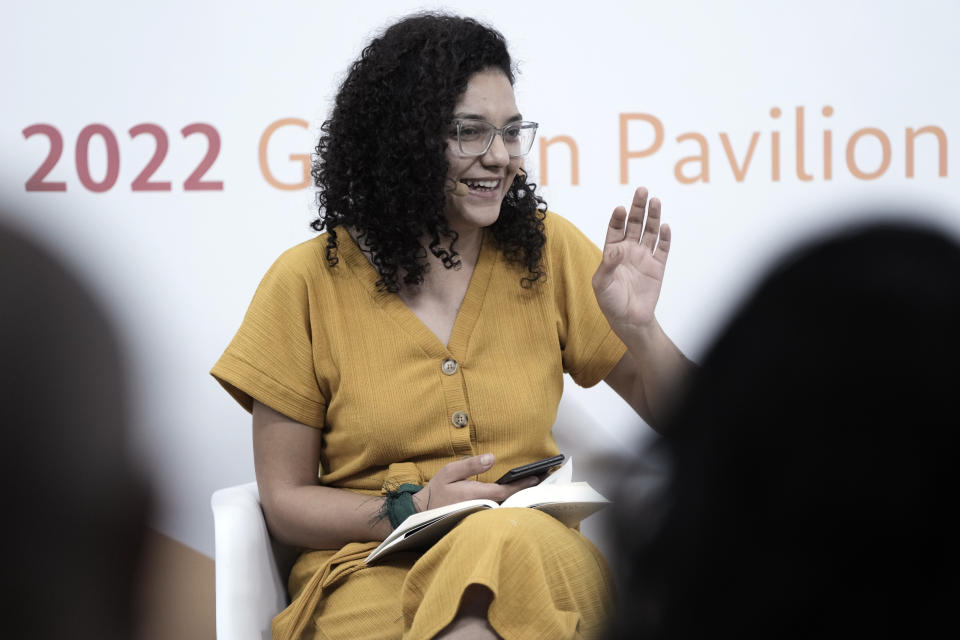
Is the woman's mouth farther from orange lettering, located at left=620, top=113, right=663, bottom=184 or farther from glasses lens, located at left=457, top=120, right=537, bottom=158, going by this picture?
orange lettering, located at left=620, top=113, right=663, bottom=184

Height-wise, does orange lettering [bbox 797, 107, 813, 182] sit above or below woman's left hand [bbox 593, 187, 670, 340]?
above

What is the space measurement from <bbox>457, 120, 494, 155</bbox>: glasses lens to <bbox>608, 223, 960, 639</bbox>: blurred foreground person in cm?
130

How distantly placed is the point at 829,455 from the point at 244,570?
1.34 m

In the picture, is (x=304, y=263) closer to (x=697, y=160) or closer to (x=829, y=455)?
(x=697, y=160)

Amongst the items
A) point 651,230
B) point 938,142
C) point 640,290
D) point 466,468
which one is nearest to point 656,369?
point 640,290

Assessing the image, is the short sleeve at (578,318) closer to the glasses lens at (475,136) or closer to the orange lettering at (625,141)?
the glasses lens at (475,136)

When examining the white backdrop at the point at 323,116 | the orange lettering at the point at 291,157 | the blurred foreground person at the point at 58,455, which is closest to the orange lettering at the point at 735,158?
the white backdrop at the point at 323,116

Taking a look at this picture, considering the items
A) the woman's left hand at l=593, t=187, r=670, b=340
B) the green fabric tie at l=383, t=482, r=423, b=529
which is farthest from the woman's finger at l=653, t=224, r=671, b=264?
the green fabric tie at l=383, t=482, r=423, b=529

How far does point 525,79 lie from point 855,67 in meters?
0.82

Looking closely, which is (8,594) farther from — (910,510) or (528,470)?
(528,470)

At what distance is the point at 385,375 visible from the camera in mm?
1746

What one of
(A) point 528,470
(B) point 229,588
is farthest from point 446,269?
(B) point 229,588

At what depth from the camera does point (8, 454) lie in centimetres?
55

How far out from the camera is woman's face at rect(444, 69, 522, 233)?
1769 mm
